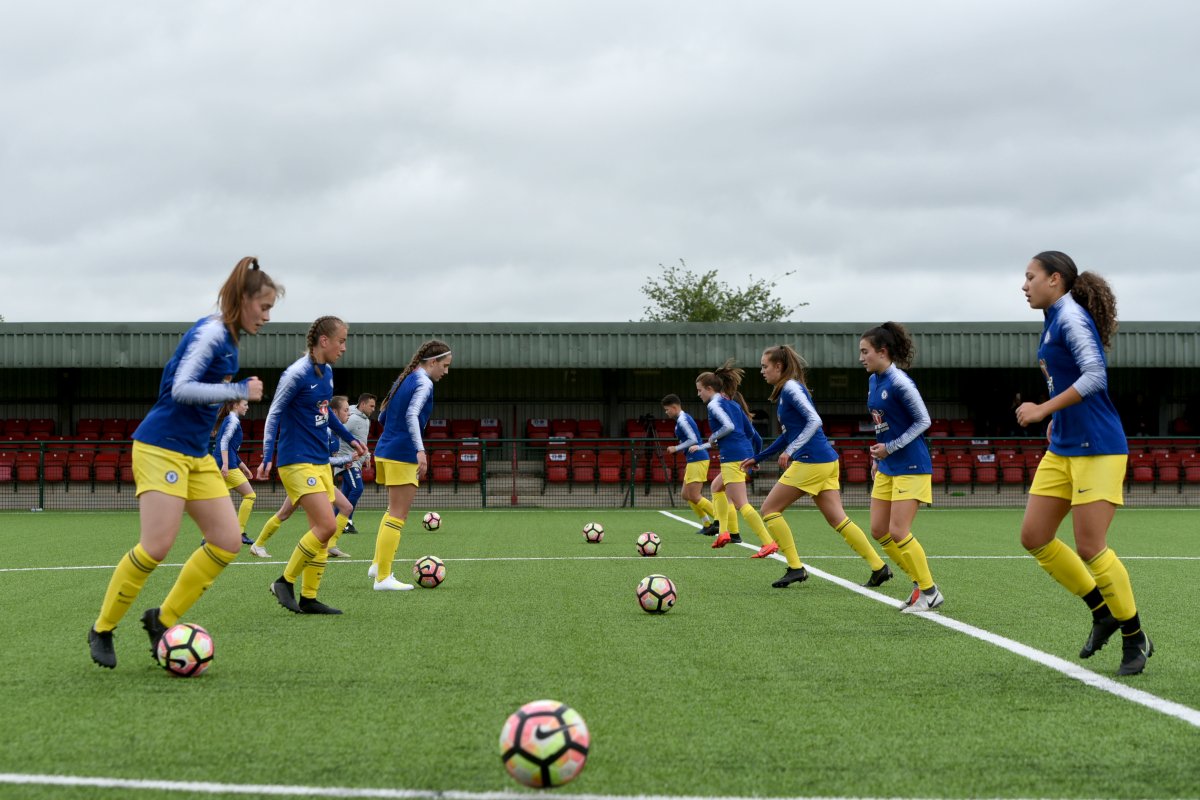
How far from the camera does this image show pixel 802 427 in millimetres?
9430

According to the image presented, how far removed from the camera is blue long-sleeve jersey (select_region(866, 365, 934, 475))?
7.77 m

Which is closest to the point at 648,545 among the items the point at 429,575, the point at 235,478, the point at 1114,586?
the point at 429,575

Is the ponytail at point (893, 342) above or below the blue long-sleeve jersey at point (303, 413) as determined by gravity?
above

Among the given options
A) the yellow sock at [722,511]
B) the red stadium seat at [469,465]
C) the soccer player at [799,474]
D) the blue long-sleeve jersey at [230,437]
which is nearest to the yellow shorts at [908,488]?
the soccer player at [799,474]

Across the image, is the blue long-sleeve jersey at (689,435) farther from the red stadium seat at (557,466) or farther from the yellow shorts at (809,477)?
the red stadium seat at (557,466)

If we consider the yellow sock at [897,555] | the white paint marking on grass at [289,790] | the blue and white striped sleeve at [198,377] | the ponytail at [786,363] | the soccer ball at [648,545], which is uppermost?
the ponytail at [786,363]

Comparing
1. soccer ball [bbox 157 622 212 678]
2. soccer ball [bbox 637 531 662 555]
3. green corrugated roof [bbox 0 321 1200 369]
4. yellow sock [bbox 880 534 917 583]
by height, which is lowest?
soccer ball [bbox 637 531 662 555]

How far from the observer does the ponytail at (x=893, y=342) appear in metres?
7.91

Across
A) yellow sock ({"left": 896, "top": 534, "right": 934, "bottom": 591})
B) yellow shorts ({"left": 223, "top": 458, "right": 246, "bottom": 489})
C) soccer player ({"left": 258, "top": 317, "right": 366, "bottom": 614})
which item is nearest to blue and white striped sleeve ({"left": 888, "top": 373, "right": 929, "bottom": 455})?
yellow sock ({"left": 896, "top": 534, "right": 934, "bottom": 591})

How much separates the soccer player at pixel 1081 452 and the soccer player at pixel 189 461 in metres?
3.82

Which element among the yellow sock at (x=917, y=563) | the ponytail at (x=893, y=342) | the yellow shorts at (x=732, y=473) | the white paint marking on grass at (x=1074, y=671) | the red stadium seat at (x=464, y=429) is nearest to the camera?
the white paint marking on grass at (x=1074, y=671)

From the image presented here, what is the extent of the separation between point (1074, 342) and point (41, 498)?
20679 millimetres

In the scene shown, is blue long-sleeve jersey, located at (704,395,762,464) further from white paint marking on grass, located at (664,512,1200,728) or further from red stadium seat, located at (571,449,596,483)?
red stadium seat, located at (571,449,596,483)

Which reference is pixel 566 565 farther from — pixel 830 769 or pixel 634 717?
pixel 830 769
